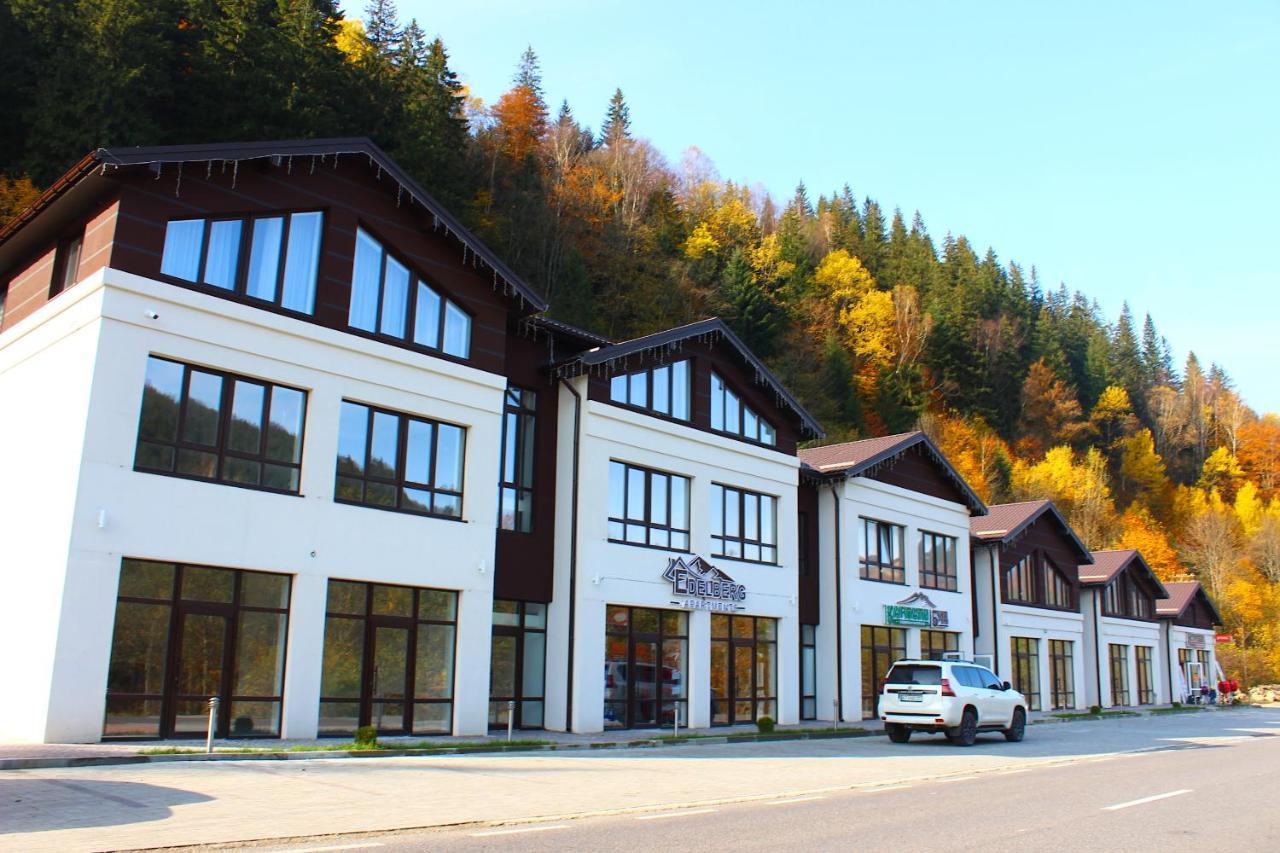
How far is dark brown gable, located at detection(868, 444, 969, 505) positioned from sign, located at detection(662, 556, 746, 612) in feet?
27.4

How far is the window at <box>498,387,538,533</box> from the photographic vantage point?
2364 centimetres

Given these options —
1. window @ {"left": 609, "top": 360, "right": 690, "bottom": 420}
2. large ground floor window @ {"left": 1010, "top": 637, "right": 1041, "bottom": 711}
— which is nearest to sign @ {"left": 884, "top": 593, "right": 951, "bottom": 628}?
large ground floor window @ {"left": 1010, "top": 637, "right": 1041, "bottom": 711}

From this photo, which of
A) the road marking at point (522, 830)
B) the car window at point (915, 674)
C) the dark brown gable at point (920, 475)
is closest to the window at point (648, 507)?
the car window at point (915, 674)

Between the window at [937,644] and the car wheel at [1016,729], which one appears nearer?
the car wheel at [1016,729]

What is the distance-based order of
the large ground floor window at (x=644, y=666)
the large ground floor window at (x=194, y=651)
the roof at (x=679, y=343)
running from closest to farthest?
the large ground floor window at (x=194, y=651) < the roof at (x=679, y=343) < the large ground floor window at (x=644, y=666)

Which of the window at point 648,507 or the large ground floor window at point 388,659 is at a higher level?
the window at point 648,507

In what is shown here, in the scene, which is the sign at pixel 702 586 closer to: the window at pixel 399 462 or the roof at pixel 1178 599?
the window at pixel 399 462

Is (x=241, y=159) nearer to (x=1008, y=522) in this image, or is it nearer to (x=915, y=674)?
(x=915, y=674)

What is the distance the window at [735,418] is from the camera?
28.5 m

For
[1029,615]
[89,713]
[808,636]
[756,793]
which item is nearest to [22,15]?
[89,713]

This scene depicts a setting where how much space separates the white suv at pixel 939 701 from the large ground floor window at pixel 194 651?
13.3 meters

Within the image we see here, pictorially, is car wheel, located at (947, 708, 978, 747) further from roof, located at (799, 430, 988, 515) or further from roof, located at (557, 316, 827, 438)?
roof, located at (799, 430, 988, 515)

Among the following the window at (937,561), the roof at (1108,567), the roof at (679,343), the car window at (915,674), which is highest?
the roof at (679,343)

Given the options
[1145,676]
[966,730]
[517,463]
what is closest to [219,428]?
[517,463]
